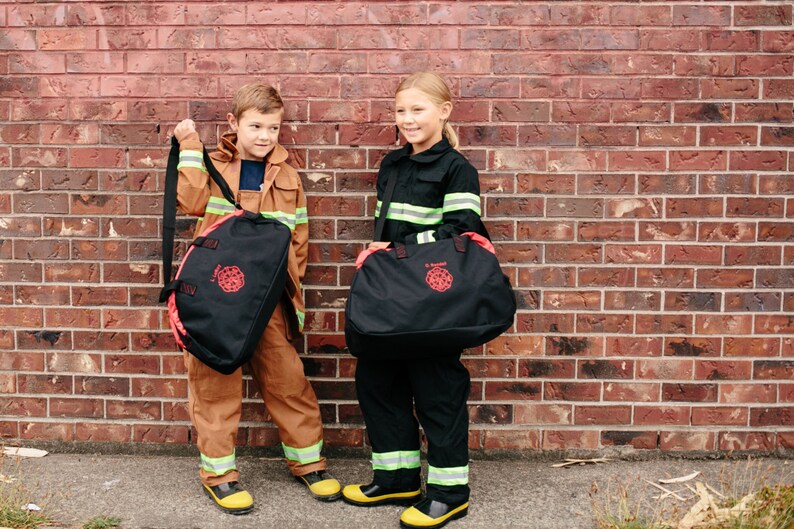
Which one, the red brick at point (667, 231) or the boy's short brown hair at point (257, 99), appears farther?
the red brick at point (667, 231)

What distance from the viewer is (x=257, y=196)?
3730mm

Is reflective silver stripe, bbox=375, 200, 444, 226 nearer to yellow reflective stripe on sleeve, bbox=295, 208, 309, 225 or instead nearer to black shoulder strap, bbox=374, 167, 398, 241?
black shoulder strap, bbox=374, 167, 398, 241

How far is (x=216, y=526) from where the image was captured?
11.3 ft

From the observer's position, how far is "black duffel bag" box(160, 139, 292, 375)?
3.39m

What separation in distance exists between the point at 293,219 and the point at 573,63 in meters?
1.55

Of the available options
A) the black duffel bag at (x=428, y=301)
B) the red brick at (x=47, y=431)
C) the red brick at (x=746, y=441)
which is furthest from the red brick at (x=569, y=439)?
the red brick at (x=47, y=431)

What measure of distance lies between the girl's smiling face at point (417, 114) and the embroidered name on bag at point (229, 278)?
36.6 inches

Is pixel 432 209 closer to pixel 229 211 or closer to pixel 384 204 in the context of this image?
pixel 384 204

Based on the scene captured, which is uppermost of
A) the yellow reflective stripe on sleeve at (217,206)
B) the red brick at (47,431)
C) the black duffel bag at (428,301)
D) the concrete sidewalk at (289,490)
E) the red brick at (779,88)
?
the red brick at (779,88)

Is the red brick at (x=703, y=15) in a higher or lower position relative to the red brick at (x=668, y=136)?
higher

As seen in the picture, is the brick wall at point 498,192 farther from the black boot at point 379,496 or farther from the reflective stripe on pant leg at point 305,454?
the black boot at point 379,496

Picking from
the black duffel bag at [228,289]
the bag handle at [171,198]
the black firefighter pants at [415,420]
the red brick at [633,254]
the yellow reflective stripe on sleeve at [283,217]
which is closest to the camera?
the black duffel bag at [228,289]

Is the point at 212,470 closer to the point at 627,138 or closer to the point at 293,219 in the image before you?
the point at 293,219

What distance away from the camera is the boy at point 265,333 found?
363 centimetres
